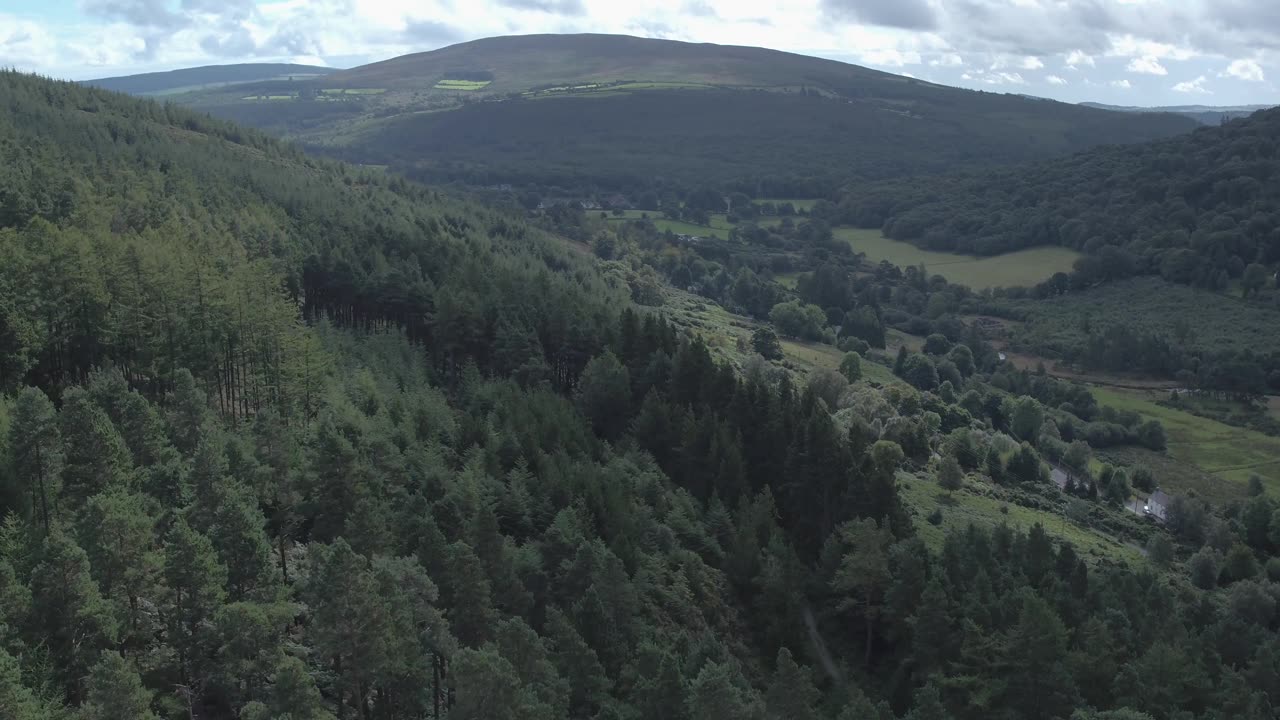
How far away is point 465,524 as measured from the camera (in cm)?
4844

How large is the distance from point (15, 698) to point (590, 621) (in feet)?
75.1

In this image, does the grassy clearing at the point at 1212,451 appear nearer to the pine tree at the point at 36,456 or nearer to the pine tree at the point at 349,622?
the pine tree at the point at 349,622

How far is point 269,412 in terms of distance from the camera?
5016 centimetres

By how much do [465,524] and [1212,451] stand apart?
126 m

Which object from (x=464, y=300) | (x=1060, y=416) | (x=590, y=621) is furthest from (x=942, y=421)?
(x=590, y=621)

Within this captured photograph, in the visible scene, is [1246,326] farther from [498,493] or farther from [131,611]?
[131,611]

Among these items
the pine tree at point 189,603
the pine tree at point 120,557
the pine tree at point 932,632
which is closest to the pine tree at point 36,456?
the pine tree at point 120,557

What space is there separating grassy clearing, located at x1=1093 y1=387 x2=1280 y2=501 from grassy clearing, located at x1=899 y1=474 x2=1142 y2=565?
114 ft

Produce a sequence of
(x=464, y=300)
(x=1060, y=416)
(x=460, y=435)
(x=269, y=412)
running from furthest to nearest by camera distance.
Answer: (x=1060, y=416), (x=464, y=300), (x=460, y=435), (x=269, y=412)

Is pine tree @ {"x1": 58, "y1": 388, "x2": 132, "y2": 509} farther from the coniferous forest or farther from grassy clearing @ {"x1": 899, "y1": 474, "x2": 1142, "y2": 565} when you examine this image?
grassy clearing @ {"x1": 899, "y1": 474, "x2": 1142, "y2": 565}

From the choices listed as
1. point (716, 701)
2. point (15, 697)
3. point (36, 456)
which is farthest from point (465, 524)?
point (15, 697)

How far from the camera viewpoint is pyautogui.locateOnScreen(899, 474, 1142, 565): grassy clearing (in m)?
88.3

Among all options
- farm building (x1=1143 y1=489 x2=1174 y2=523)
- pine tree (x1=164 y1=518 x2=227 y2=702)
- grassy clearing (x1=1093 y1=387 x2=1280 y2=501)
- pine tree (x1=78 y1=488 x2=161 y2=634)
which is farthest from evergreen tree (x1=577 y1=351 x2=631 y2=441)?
grassy clearing (x1=1093 y1=387 x2=1280 y2=501)

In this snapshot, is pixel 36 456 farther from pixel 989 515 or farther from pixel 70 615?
pixel 989 515
